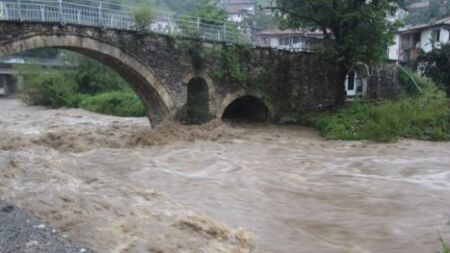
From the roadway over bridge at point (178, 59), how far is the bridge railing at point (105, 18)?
3 centimetres

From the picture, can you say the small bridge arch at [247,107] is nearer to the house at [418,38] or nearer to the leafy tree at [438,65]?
the leafy tree at [438,65]

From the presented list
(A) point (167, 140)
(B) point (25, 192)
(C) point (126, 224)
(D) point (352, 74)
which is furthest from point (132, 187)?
(D) point (352, 74)

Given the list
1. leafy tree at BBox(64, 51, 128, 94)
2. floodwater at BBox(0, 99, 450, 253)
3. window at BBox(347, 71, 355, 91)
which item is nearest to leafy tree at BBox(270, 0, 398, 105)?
Result: floodwater at BBox(0, 99, 450, 253)

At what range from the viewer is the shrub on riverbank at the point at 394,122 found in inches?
716

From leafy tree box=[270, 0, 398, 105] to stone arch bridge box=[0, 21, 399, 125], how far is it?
2.44 m

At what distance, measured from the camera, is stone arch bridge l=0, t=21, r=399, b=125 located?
629 inches

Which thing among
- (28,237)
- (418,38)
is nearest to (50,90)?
(418,38)

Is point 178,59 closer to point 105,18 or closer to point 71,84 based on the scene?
point 105,18

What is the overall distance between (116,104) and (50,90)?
7339mm

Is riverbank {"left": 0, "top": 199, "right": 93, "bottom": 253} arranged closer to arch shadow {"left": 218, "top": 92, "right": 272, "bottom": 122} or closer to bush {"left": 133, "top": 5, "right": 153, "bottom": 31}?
bush {"left": 133, "top": 5, "right": 153, "bottom": 31}

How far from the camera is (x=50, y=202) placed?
28.3ft

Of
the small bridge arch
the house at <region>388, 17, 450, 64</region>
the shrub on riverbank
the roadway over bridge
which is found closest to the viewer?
the roadway over bridge

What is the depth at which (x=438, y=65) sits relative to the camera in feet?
89.8

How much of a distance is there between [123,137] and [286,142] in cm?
645
